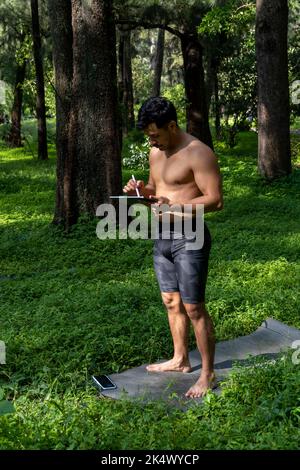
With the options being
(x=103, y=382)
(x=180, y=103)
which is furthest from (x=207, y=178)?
(x=180, y=103)

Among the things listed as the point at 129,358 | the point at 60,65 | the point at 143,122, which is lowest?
the point at 129,358

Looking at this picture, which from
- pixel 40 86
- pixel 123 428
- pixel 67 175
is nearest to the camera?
pixel 123 428

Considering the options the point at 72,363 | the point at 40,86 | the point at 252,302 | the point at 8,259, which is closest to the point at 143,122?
the point at 72,363

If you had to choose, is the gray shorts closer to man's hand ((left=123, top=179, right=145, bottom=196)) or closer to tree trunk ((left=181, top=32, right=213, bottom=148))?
man's hand ((left=123, top=179, right=145, bottom=196))

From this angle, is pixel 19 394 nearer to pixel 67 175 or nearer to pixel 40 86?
pixel 67 175

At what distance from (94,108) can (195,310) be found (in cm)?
679

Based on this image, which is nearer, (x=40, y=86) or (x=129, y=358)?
(x=129, y=358)

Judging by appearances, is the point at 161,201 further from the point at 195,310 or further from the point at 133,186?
the point at 195,310

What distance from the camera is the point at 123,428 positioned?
15.0 ft

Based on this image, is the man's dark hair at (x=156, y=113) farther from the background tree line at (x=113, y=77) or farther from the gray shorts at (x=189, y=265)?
the background tree line at (x=113, y=77)

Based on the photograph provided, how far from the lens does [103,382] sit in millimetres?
5621

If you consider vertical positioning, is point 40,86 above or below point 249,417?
above

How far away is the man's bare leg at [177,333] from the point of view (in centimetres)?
571

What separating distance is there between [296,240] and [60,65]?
5386mm
